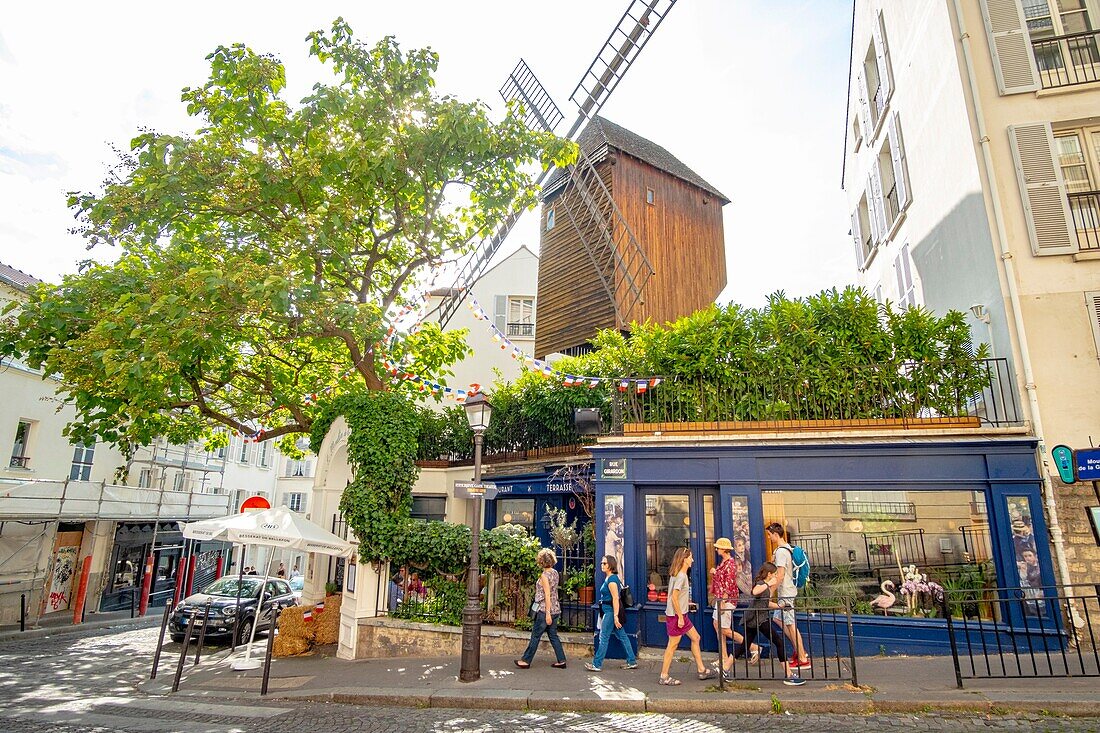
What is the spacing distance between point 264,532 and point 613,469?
6.07 meters

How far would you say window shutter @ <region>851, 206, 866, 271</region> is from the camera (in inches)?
774

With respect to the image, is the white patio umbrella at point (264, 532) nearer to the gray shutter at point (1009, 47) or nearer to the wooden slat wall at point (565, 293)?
the wooden slat wall at point (565, 293)

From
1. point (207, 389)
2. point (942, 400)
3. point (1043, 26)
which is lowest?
point (942, 400)

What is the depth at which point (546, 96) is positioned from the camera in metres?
24.5

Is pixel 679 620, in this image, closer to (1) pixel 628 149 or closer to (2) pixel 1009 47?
(2) pixel 1009 47

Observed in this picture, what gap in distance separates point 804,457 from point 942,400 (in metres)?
2.43

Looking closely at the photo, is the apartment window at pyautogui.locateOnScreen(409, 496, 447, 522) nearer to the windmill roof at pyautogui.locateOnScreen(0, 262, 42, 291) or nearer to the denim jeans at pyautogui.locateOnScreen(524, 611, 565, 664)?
the denim jeans at pyautogui.locateOnScreen(524, 611, 565, 664)

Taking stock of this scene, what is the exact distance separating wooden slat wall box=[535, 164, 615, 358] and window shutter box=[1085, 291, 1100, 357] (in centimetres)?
1180

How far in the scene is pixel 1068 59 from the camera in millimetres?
11047

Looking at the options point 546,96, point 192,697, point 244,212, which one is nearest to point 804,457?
point 192,697

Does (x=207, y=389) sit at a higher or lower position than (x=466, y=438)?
higher

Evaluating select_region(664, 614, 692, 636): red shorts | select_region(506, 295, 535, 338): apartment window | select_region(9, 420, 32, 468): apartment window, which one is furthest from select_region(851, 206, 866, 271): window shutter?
select_region(9, 420, 32, 468): apartment window

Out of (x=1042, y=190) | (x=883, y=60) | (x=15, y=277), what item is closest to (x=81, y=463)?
(x=15, y=277)

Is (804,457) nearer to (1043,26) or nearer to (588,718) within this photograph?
(588,718)
